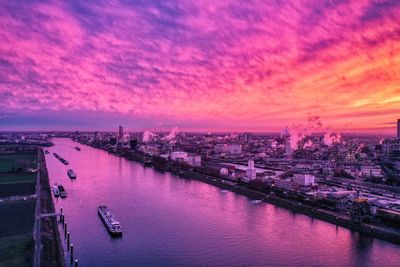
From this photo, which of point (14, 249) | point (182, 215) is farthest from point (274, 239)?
point (14, 249)

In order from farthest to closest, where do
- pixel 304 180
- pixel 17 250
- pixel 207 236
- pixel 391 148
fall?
pixel 391 148 < pixel 304 180 < pixel 207 236 < pixel 17 250

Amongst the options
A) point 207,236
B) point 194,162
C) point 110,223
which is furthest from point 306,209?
point 194,162

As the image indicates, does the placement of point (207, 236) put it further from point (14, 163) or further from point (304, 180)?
point (14, 163)

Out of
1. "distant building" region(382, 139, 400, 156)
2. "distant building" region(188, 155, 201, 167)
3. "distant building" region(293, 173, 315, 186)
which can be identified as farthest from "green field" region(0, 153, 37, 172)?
"distant building" region(382, 139, 400, 156)

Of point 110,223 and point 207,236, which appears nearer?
point 207,236

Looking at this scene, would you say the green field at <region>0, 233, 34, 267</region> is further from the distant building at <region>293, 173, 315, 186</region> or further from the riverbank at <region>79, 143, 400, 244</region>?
the distant building at <region>293, 173, 315, 186</region>

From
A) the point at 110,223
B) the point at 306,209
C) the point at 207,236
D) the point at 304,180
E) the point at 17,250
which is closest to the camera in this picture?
the point at 17,250

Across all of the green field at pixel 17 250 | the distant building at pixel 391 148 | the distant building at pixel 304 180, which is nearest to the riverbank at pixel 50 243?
the green field at pixel 17 250
